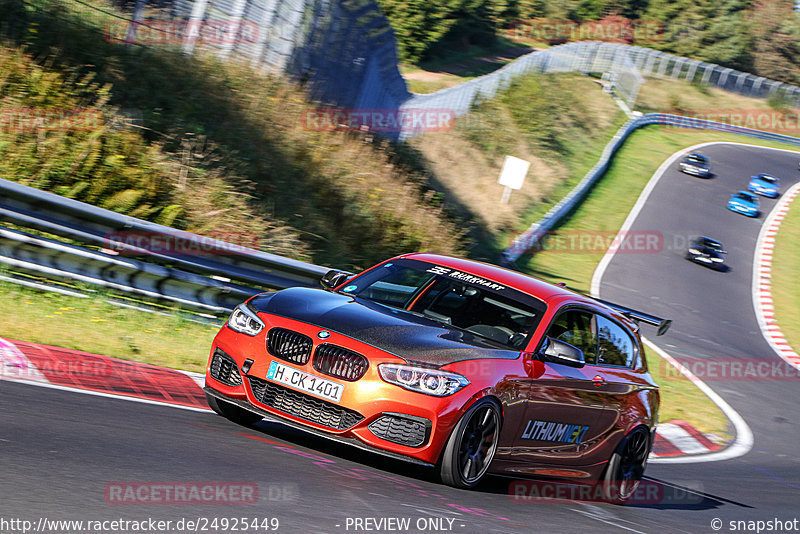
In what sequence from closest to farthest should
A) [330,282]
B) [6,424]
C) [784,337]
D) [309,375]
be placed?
[6,424]
[309,375]
[330,282]
[784,337]

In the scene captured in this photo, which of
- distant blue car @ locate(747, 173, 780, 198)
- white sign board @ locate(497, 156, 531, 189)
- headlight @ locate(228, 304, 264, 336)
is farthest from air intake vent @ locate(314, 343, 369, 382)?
distant blue car @ locate(747, 173, 780, 198)

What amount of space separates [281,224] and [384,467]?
884 centimetres

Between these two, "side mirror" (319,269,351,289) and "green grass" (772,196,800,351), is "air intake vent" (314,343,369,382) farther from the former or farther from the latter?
"green grass" (772,196,800,351)

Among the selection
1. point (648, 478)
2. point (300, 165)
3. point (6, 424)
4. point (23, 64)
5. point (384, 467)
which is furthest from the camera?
point (300, 165)

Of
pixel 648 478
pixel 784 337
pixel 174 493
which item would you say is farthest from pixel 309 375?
pixel 784 337

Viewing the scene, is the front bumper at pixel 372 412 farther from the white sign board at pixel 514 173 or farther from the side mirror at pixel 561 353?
the white sign board at pixel 514 173

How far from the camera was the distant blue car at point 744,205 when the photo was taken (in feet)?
137

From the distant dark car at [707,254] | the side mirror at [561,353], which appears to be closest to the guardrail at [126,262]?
the side mirror at [561,353]

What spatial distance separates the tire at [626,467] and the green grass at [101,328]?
3864 mm

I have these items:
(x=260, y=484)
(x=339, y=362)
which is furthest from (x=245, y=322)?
(x=260, y=484)

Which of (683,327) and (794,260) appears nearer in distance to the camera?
(683,327)

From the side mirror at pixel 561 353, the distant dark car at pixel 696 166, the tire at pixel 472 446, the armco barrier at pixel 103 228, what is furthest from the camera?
the distant dark car at pixel 696 166

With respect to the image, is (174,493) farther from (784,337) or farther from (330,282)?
(784,337)

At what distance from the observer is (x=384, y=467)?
625 centimetres
